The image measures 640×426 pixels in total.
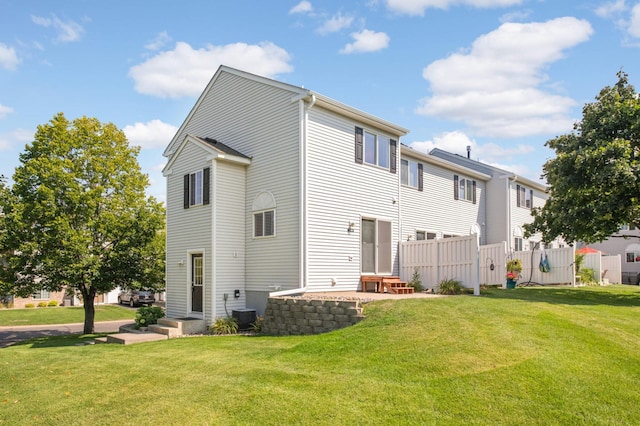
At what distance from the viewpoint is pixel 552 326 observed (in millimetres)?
8633

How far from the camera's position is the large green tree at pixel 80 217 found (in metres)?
17.3

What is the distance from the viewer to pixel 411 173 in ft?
62.5

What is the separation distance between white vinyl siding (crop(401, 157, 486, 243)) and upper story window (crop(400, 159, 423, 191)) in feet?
0.88

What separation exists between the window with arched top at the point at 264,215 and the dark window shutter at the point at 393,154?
15.5ft

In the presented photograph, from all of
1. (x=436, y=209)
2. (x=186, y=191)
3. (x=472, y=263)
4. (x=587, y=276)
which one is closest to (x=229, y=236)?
(x=186, y=191)

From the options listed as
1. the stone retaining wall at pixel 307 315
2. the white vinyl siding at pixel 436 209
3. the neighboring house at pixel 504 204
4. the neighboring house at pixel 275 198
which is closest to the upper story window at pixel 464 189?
the white vinyl siding at pixel 436 209

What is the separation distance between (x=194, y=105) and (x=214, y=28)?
19.5 ft

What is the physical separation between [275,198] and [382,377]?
8.58 meters

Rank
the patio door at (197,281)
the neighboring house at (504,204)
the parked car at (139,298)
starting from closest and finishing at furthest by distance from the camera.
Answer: the patio door at (197,281)
the neighboring house at (504,204)
the parked car at (139,298)

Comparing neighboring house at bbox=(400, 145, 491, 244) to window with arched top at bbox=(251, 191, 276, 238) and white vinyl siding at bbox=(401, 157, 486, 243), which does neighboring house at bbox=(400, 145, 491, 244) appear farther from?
window with arched top at bbox=(251, 191, 276, 238)

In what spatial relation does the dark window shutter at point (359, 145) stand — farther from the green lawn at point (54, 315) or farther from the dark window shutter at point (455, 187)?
the green lawn at point (54, 315)

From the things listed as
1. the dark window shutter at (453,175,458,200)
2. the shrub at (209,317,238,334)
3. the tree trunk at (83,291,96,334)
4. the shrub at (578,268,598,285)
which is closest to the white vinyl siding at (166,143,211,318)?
the shrub at (209,317,238,334)

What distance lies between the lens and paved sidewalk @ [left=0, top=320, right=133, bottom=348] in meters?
21.4

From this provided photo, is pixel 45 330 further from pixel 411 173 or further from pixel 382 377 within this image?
pixel 382 377
